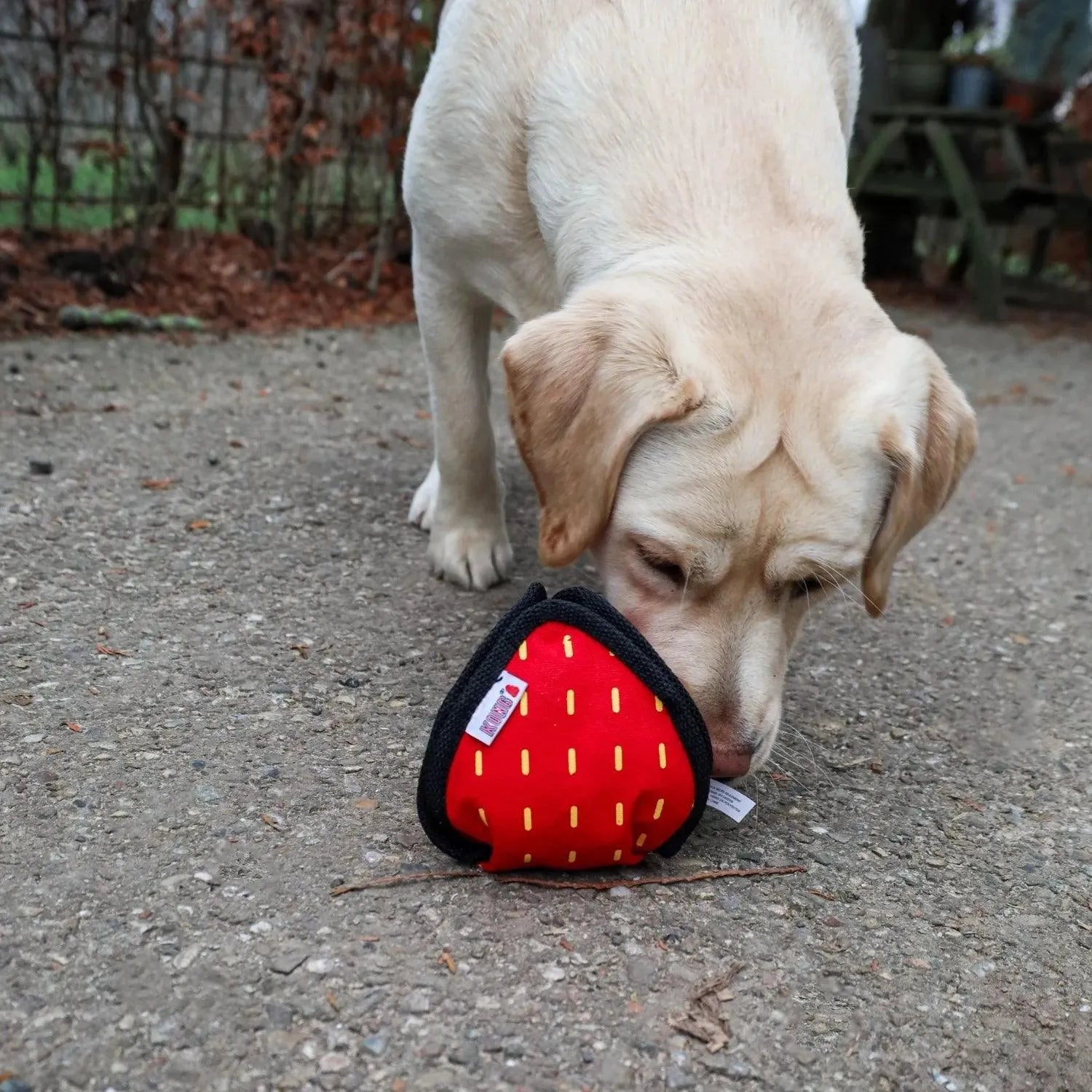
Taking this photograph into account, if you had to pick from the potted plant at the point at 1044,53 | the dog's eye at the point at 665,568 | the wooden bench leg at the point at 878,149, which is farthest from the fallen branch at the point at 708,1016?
the potted plant at the point at 1044,53

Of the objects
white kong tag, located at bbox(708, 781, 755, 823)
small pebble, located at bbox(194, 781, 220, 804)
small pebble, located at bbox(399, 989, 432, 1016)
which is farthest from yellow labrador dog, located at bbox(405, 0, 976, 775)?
small pebble, located at bbox(194, 781, 220, 804)

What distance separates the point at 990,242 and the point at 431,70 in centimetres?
711

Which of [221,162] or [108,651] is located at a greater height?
[221,162]

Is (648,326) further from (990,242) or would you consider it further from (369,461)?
(990,242)

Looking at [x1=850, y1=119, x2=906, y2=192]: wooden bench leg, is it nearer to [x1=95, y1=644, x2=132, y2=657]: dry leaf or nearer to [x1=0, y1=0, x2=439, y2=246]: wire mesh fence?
[x1=0, y1=0, x2=439, y2=246]: wire mesh fence

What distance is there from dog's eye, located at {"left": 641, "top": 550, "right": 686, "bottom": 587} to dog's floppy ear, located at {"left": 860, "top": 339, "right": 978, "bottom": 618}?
0.41m

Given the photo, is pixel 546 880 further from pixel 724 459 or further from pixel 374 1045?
pixel 724 459

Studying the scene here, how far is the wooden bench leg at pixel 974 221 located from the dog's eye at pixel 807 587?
24.8 feet

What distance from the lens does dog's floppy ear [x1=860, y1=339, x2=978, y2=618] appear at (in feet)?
7.64

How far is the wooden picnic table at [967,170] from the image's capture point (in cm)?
916

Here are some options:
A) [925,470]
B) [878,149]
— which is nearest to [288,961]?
[925,470]

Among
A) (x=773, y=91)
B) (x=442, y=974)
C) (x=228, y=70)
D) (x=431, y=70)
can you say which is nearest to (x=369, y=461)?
(x=431, y=70)

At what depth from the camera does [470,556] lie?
337 cm

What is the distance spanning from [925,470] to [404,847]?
121 centimetres
